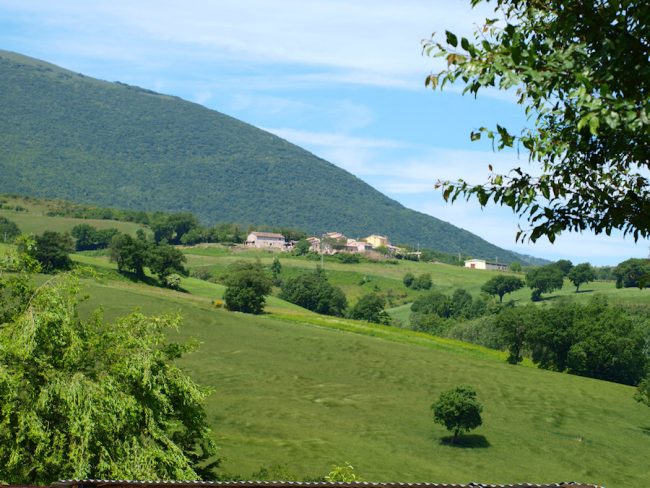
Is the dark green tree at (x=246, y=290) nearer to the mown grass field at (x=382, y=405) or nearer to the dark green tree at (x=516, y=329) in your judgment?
the mown grass field at (x=382, y=405)

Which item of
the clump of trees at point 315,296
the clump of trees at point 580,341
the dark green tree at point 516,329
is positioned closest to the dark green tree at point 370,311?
the clump of trees at point 315,296

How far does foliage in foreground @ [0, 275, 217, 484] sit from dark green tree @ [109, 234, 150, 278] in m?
103

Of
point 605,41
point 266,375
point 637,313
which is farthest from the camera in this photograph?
point 637,313

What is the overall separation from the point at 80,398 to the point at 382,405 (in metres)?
55.5

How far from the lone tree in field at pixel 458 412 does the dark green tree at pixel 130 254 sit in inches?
2736

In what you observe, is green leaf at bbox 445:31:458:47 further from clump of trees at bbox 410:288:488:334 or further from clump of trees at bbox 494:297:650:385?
clump of trees at bbox 410:288:488:334

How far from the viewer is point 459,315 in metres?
191

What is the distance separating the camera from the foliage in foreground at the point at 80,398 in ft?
72.0

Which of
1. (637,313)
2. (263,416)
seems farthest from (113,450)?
(637,313)

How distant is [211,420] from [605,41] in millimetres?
56876

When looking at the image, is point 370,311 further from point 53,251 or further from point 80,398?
point 80,398

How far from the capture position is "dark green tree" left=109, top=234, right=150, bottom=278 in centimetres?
12738

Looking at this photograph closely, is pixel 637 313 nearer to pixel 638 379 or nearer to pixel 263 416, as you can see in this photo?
pixel 638 379

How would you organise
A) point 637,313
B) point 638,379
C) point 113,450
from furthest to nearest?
1. point 637,313
2. point 638,379
3. point 113,450
